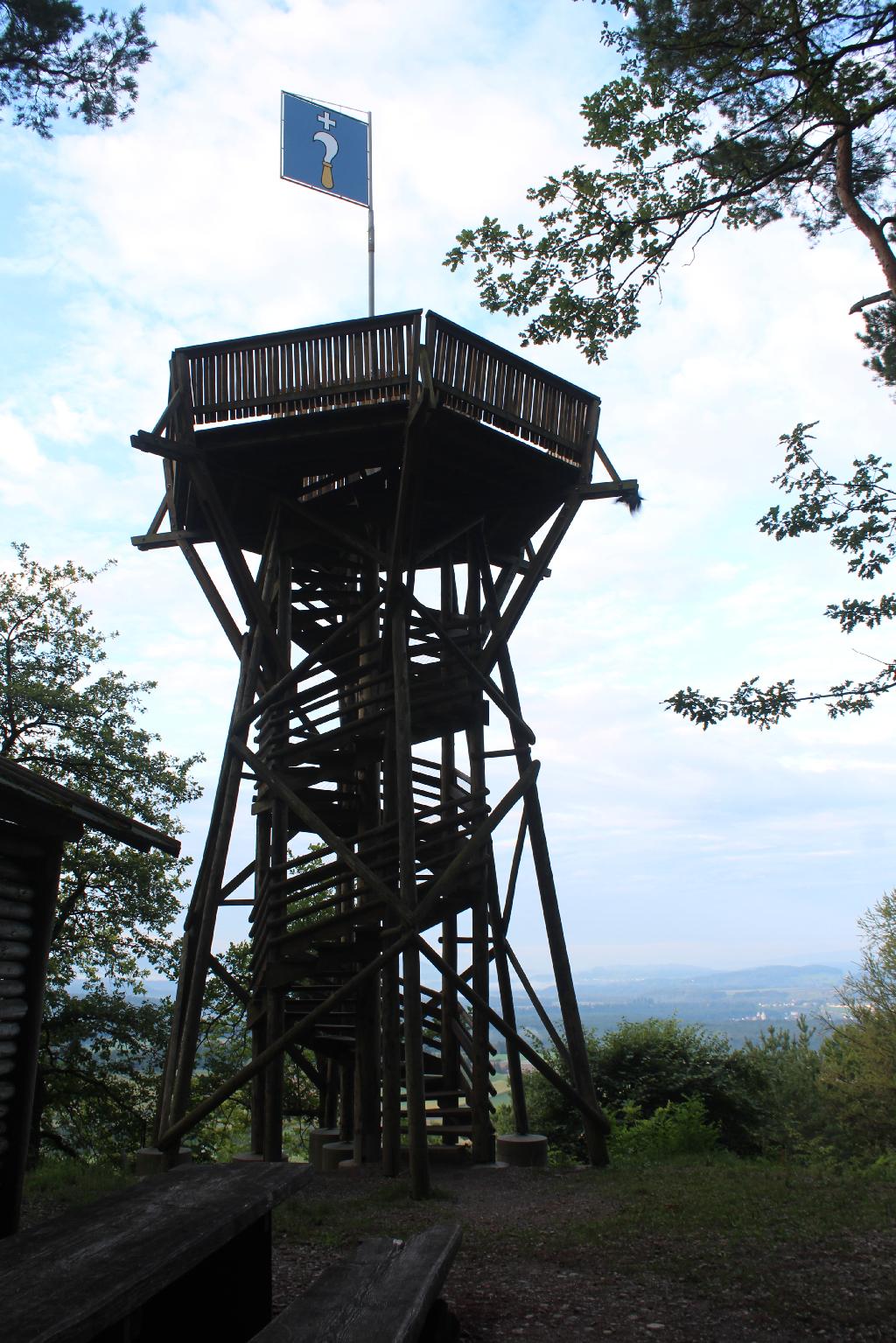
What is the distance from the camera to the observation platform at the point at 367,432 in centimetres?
1003

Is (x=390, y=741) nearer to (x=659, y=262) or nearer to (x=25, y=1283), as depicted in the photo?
(x=659, y=262)

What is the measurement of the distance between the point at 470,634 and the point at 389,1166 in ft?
18.1

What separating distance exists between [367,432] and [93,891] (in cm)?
1056

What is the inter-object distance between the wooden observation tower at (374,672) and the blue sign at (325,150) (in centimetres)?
410

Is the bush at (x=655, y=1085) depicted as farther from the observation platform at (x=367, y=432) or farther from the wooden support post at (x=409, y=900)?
the observation platform at (x=367, y=432)

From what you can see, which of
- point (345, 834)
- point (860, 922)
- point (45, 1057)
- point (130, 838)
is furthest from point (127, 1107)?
point (860, 922)

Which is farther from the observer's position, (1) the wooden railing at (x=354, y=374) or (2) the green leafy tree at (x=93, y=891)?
(2) the green leafy tree at (x=93, y=891)

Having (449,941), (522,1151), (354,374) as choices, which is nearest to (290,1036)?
(522,1151)

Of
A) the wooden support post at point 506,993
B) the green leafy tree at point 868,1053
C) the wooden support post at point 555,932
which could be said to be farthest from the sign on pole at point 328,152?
the green leafy tree at point 868,1053

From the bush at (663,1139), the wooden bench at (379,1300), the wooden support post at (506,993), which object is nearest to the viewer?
the wooden bench at (379,1300)

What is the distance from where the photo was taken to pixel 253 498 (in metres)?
11.7

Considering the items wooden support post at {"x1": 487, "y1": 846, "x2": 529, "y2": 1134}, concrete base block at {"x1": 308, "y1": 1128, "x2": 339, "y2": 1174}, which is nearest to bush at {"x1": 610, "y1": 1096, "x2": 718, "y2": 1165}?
wooden support post at {"x1": 487, "y1": 846, "x2": 529, "y2": 1134}

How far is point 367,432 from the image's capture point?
10.3 m

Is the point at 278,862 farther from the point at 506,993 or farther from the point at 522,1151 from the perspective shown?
the point at 522,1151
